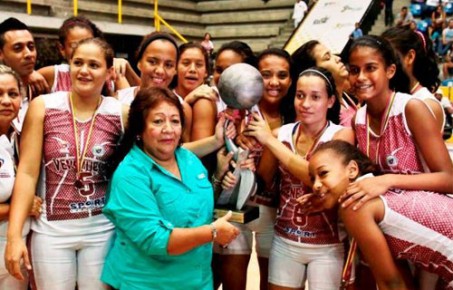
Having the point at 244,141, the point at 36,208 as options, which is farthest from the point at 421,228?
the point at 36,208

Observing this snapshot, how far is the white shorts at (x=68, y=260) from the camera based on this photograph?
6.70ft

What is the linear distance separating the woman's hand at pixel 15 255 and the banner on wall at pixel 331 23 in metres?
11.7

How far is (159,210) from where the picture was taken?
1922 mm

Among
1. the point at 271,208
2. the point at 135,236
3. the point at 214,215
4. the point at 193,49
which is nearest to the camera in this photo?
the point at 135,236

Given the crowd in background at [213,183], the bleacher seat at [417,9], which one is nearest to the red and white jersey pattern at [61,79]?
the crowd in background at [213,183]

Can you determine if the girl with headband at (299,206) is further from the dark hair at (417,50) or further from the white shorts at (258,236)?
the dark hair at (417,50)

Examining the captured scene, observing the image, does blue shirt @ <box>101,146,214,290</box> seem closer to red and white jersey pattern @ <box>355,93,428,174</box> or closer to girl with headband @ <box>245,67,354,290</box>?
girl with headband @ <box>245,67,354,290</box>

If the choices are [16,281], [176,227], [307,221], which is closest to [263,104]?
[307,221]

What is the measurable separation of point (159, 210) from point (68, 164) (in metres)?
0.45

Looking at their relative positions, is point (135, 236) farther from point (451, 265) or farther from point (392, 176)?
point (451, 265)

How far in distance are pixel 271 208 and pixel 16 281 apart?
1.16m

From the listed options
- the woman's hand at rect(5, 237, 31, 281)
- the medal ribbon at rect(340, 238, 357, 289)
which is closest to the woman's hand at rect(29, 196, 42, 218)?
the woman's hand at rect(5, 237, 31, 281)

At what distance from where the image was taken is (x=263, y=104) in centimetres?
253

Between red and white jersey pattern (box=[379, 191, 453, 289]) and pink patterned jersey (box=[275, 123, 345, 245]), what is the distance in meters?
0.29
